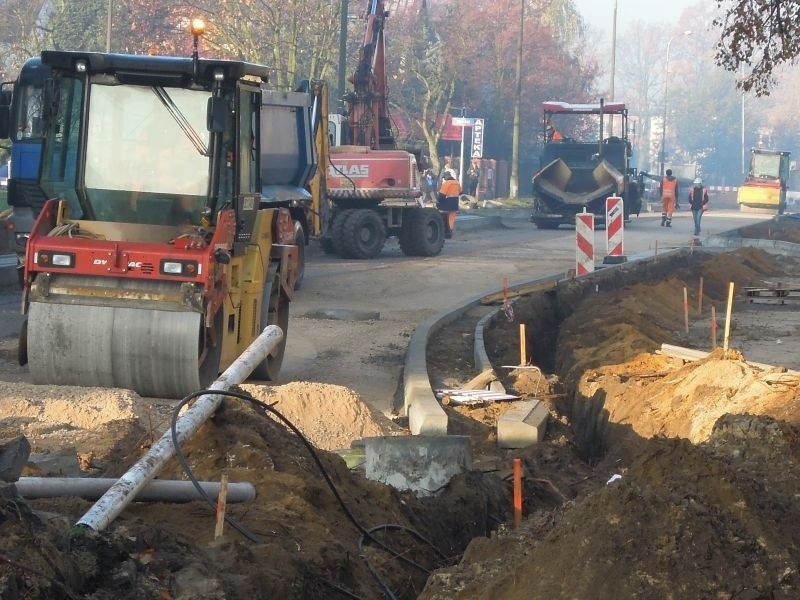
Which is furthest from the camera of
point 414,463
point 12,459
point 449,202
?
point 449,202

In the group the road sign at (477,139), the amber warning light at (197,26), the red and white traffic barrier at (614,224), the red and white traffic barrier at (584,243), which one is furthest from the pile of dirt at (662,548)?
the road sign at (477,139)

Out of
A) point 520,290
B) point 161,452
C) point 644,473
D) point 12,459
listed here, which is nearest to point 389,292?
point 520,290

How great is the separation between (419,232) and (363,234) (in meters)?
1.47

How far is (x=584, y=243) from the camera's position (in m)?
19.5

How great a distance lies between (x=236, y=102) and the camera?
10.5 m

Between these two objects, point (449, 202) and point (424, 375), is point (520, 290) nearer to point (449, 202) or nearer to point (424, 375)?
point (424, 375)

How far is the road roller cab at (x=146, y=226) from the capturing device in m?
9.84

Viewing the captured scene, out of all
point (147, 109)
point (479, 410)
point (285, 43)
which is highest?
point (285, 43)

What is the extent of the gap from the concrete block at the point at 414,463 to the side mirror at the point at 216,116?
132 inches

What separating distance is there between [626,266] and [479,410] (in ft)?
39.3

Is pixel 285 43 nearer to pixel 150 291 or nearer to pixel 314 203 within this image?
pixel 314 203

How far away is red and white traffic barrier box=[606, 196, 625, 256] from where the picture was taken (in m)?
21.2

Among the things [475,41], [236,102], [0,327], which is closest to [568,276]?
[0,327]

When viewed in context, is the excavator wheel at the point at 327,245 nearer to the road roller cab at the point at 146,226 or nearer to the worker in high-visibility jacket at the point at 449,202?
the worker in high-visibility jacket at the point at 449,202
